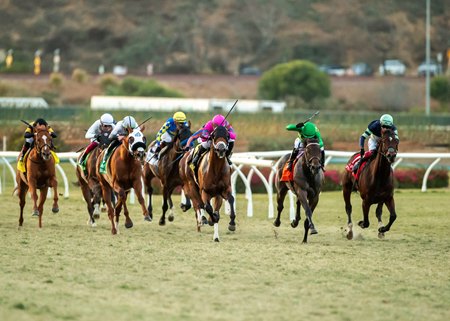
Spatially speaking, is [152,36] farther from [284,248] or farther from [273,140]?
[284,248]

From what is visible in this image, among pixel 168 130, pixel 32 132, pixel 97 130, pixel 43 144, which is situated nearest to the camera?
pixel 43 144

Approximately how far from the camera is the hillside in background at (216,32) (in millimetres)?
88188

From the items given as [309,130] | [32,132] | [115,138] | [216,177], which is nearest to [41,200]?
[32,132]

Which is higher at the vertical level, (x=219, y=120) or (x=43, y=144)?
(x=219, y=120)

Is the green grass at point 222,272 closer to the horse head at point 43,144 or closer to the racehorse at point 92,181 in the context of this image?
the racehorse at point 92,181

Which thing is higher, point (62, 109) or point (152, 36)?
point (152, 36)

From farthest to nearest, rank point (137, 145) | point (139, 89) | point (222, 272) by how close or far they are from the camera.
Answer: point (139, 89) → point (137, 145) → point (222, 272)

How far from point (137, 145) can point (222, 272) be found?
4.11m

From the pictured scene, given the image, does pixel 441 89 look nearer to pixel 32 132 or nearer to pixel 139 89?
pixel 139 89

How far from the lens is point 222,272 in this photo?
1052cm

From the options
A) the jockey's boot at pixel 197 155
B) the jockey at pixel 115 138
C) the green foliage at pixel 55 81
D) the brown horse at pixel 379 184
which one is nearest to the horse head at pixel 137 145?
the jockey at pixel 115 138

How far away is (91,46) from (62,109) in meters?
54.7

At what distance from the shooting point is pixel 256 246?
13008 mm

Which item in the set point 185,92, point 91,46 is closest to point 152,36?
point 91,46
